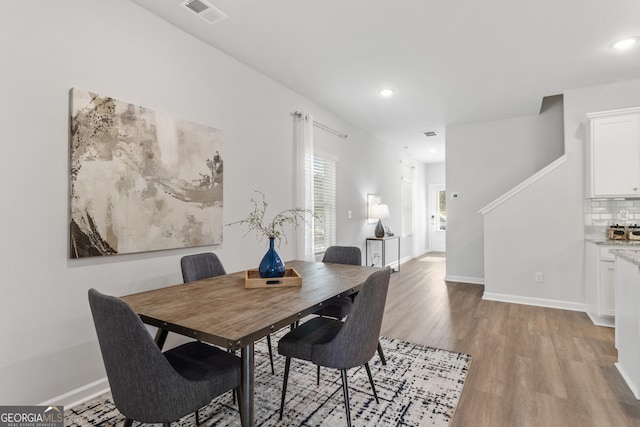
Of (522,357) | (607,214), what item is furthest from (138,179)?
(607,214)

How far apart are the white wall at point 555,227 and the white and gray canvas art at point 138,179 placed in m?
3.82

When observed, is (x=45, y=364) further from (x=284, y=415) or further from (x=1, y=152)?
(x=284, y=415)

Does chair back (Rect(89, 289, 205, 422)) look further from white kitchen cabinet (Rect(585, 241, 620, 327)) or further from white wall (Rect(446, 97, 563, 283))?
white wall (Rect(446, 97, 563, 283))

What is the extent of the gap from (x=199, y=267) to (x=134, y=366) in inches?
47.6

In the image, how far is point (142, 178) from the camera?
2375 mm

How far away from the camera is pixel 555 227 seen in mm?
4109

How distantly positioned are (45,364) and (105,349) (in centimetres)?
106

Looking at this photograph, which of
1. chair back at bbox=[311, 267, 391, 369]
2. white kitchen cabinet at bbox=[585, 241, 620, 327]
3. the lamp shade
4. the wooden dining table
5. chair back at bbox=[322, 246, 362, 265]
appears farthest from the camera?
the lamp shade

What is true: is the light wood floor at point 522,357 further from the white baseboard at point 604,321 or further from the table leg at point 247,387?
the table leg at point 247,387

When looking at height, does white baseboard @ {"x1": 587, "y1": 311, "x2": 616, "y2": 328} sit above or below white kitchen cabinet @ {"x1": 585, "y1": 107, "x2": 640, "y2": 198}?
below

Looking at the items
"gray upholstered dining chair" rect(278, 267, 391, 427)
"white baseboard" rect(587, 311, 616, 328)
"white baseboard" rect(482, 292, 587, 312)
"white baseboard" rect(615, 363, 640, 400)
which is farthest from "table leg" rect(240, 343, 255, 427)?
"white baseboard" rect(482, 292, 587, 312)

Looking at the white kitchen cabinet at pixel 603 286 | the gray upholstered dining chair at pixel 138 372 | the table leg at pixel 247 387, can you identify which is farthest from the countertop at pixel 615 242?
the gray upholstered dining chair at pixel 138 372

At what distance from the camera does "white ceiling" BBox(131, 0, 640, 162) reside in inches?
96.0

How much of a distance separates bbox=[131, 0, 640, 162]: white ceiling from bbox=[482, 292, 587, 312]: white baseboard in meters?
2.68
